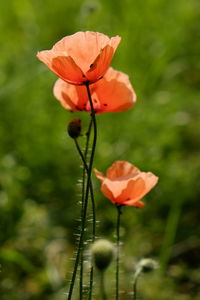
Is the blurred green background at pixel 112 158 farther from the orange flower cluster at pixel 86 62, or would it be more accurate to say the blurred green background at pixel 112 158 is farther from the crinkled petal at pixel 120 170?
the orange flower cluster at pixel 86 62

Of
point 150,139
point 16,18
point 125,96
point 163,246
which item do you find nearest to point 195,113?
point 150,139

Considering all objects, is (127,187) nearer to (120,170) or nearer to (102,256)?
(120,170)

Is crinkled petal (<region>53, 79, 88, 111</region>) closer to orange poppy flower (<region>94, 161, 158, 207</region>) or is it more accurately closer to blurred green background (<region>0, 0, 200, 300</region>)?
orange poppy flower (<region>94, 161, 158, 207</region>)

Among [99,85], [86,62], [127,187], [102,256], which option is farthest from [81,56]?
[102,256]

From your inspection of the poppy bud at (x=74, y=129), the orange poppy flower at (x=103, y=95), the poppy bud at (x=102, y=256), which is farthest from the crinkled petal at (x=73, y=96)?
the poppy bud at (x=102, y=256)

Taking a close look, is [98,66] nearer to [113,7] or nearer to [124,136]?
[124,136]

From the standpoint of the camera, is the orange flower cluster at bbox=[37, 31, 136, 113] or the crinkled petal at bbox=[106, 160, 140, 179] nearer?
the orange flower cluster at bbox=[37, 31, 136, 113]

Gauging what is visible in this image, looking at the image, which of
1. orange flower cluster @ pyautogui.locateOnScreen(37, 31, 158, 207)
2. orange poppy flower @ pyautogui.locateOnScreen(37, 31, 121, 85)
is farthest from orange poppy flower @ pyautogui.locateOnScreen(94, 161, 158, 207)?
orange poppy flower @ pyautogui.locateOnScreen(37, 31, 121, 85)
